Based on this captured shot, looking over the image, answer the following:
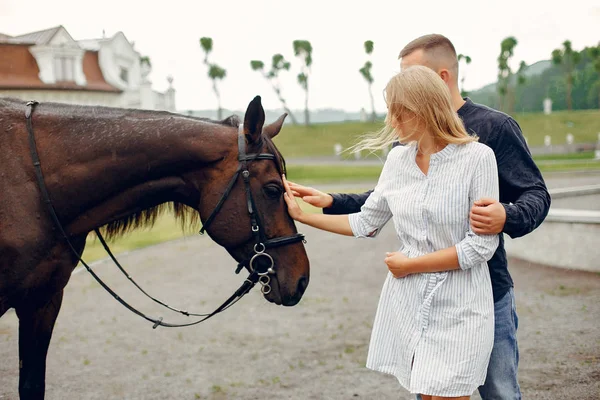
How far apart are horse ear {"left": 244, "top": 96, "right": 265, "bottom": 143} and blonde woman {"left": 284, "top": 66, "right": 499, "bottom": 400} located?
0.79 metres

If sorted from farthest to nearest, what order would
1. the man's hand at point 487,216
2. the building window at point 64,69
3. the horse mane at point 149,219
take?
the building window at point 64,69, the horse mane at point 149,219, the man's hand at point 487,216

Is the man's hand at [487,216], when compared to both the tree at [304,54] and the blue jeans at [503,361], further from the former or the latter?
the tree at [304,54]

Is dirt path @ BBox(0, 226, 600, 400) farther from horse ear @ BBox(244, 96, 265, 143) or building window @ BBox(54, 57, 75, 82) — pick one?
building window @ BBox(54, 57, 75, 82)

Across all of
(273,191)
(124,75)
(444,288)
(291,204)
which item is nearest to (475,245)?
(444,288)

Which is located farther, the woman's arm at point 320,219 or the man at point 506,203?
the woman's arm at point 320,219

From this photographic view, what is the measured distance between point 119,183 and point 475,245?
6.67 feet

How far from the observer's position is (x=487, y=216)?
244 cm

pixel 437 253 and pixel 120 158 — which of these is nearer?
pixel 437 253

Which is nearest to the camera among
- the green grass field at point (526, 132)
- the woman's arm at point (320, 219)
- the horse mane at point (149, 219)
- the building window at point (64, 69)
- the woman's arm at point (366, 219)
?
the woman's arm at point (366, 219)

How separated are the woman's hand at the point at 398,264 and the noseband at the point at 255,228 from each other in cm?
81

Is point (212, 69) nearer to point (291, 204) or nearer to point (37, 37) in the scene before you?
point (37, 37)

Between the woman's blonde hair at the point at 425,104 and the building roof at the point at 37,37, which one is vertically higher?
the building roof at the point at 37,37

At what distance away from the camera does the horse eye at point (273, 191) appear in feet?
10.8

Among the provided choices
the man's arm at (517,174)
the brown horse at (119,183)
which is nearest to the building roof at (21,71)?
the brown horse at (119,183)
